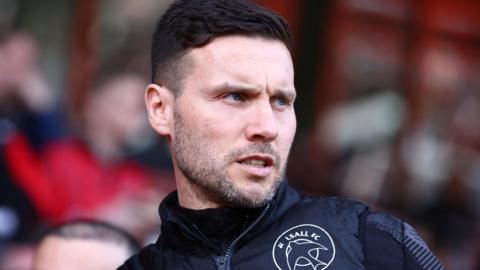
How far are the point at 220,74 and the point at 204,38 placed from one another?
0.13m

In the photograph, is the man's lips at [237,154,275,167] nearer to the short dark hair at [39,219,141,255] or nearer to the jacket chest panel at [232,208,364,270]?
the jacket chest panel at [232,208,364,270]

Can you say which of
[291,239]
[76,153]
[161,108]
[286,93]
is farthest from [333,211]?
[76,153]

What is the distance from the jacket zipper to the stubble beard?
0.16 ft

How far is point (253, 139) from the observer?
2.80 meters

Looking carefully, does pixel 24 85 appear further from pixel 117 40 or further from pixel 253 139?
pixel 253 139

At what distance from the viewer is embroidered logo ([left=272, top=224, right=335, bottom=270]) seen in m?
2.76

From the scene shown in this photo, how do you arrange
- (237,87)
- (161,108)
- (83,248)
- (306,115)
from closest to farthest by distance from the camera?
(237,87), (161,108), (83,248), (306,115)

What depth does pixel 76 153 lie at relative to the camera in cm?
568

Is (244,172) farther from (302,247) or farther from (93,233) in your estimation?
(93,233)

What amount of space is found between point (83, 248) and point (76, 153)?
1.97m

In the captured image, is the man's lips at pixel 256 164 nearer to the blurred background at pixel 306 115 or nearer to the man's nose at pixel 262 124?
the man's nose at pixel 262 124

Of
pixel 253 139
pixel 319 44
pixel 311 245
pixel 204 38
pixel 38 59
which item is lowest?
pixel 319 44

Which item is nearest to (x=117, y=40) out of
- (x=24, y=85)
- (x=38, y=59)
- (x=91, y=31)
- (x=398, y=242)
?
(x=91, y=31)

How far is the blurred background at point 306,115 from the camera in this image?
5.55 m
